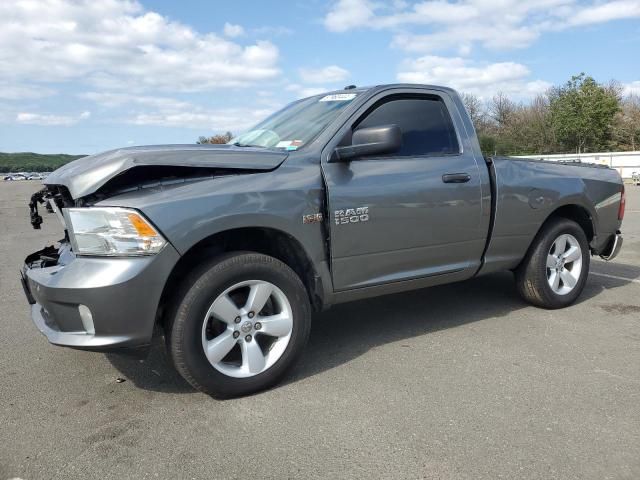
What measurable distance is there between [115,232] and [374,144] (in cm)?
162

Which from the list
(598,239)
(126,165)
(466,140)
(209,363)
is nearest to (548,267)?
(598,239)

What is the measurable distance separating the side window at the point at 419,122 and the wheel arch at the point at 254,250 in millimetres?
1019

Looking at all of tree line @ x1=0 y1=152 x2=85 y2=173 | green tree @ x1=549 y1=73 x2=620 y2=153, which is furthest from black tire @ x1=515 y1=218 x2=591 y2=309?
tree line @ x1=0 y1=152 x2=85 y2=173

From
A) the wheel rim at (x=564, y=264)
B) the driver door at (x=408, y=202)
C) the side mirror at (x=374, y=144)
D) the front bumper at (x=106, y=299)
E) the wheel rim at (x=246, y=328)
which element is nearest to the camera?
the front bumper at (x=106, y=299)

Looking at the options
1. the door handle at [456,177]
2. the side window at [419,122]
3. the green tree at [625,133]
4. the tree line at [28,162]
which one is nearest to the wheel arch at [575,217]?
the door handle at [456,177]

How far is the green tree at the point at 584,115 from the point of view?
38.1 m

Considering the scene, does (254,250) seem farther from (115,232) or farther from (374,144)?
(374,144)

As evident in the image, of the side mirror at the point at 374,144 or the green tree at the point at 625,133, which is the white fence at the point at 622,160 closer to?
the green tree at the point at 625,133

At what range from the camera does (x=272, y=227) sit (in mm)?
3201

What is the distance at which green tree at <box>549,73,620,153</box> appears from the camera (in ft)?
125

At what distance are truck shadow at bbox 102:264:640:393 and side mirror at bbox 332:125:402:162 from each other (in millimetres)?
1422

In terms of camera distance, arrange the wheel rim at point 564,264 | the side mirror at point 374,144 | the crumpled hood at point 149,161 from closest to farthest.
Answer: the crumpled hood at point 149,161
the side mirror at point 374,144
the wheel rim at point 564,264

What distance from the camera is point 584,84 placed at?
38875 millimetres

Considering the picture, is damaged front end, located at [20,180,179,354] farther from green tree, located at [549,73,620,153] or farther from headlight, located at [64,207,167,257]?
green tree, located at [549,73,620,153]
